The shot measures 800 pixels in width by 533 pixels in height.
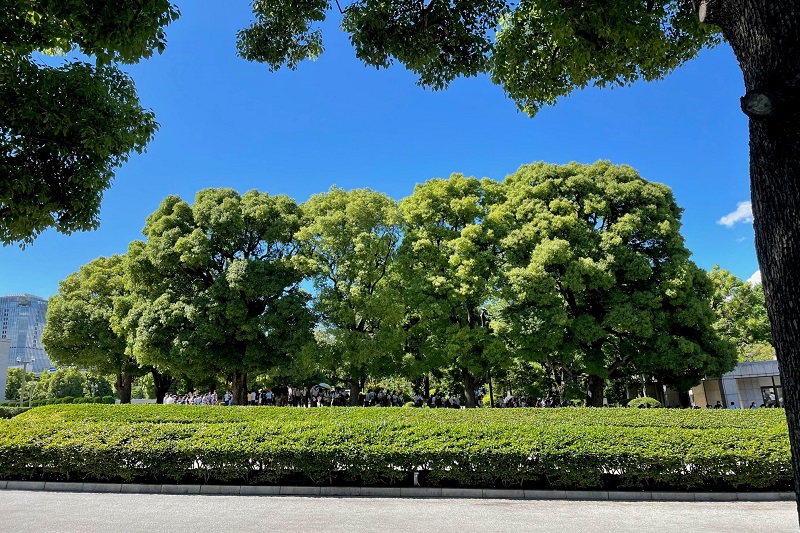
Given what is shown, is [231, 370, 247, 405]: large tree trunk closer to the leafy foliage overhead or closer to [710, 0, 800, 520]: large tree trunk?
the leafy foliage overhead

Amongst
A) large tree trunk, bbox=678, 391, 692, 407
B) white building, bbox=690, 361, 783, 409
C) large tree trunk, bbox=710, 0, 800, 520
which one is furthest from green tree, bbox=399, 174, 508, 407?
large tree trunk, bbox=710, 0, 800, 520

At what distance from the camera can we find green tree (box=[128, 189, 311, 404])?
64.8 ft

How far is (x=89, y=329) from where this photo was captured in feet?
90.8

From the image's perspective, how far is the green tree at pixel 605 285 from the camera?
1850 centimetres

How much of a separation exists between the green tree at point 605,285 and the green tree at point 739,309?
410 inches

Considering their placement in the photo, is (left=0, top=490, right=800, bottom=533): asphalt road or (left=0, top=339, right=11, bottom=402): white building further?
(left=0, top=339, right=11, bottom=402): white building

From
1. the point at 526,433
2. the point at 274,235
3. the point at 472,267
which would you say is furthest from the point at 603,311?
the point at 274,235

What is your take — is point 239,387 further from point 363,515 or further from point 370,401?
point 363,515

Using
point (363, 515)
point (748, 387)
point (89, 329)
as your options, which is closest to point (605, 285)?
point (748, 387)

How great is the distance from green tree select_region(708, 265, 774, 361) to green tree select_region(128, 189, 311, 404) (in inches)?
952

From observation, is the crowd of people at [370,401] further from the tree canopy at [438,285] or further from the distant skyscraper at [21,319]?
the distant skyscraper at [21,319]

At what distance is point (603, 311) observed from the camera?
64.7 ft

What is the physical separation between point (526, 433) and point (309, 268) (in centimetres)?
1313

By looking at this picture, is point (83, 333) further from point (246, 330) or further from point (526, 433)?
point (526, 433)
